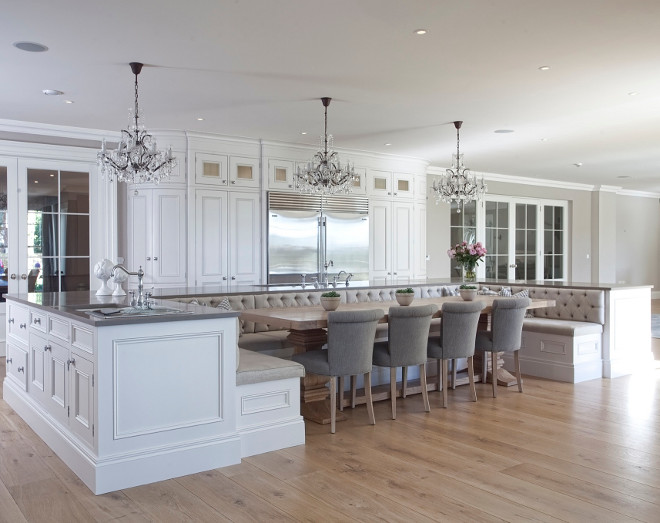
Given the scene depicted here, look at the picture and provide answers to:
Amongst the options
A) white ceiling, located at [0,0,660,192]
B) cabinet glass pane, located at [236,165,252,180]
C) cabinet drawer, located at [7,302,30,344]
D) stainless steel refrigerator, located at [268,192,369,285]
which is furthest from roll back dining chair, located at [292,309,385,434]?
cabinet glass pane, located at [236,165,252,180]

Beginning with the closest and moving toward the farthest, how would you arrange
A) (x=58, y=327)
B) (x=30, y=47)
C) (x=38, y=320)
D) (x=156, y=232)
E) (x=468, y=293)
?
(x=58, y=327) → (x=38, y=320) → (x=30, y=47) → (x=468, y=293) → (x=156, y=232)

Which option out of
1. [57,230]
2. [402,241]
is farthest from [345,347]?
[402,241]

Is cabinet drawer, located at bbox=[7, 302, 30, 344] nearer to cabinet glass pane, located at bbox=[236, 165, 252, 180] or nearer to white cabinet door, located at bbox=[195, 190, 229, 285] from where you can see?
white cabinet door, located at bbox=[195, 190, 229, 285]

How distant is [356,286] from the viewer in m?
5.95

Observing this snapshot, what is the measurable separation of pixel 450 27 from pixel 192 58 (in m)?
1.87

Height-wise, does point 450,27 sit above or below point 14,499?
above

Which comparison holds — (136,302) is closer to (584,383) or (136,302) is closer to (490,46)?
(490,46)

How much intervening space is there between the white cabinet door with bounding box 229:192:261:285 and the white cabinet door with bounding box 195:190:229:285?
4.1 inches

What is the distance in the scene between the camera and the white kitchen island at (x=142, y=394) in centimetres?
302

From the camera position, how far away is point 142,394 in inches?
123

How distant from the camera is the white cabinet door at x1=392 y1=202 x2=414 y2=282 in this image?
905 cm

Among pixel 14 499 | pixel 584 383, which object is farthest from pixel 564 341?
pixel 14 499

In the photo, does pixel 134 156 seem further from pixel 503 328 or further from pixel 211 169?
pixel 503 328

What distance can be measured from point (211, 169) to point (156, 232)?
1.03m
